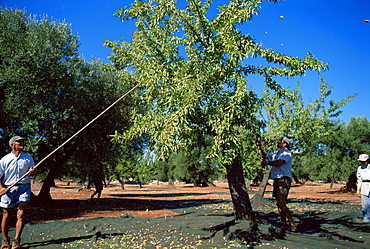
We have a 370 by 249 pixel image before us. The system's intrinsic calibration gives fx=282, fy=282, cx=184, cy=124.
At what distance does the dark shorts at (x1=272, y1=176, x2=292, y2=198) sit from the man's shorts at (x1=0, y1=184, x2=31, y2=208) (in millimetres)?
5837

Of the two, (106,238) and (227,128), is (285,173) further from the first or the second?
(106,238)

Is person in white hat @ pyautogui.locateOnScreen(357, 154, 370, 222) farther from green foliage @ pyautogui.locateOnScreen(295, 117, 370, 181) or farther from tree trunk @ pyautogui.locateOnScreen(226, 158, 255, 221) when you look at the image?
green foliage @ pyautogui.locateOnScreen(295, 117, 370, 181)

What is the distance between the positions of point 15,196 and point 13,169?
1.96 feet

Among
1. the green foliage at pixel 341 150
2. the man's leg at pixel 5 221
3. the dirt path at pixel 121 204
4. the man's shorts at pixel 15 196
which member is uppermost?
the green foliage at pixel 341 150

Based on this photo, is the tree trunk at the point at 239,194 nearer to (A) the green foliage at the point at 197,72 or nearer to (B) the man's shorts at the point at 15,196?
(A) the green foliage at the point at 197,72

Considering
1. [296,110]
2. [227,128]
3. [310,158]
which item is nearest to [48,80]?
[227,128]

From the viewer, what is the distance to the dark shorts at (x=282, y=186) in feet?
22.4

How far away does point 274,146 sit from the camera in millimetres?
17562

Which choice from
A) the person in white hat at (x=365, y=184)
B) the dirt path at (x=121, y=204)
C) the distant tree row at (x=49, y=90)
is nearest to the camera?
the person in white hat at (x=365, y=184)

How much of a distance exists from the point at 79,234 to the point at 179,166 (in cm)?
4088

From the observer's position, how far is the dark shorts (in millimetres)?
6838

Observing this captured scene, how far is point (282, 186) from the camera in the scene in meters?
6.89

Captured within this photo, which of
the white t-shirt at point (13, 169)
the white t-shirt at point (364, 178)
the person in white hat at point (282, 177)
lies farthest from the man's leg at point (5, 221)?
the white t-shirt at point (364, 178)

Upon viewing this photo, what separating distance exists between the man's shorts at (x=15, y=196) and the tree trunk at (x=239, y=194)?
5050 mm
